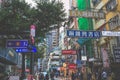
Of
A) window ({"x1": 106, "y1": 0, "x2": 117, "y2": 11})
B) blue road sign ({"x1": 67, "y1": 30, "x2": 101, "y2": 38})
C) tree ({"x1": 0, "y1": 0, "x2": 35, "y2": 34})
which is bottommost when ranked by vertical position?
blue road sign ({"x1": 67, "y1": 30, "x2": 101, "y2": 38})

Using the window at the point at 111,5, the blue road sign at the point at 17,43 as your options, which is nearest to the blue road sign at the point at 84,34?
the blue road sign at the point at 17,43

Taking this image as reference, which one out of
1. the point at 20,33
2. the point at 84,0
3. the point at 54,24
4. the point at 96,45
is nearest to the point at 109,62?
the point at 54,24

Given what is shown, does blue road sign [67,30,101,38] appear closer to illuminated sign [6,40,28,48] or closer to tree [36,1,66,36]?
illuminated sign [6,40,28,48]

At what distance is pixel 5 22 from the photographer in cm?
1894

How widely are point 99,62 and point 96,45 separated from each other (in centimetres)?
538

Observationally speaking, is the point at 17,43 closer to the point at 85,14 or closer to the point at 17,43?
the point at 17,43

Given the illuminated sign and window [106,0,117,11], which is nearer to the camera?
the illuminated sign

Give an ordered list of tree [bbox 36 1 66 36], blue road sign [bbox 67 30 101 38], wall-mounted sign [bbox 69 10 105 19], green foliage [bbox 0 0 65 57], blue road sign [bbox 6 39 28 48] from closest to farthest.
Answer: blue road sign [bbox 6 39 28 48] → blue road sign [bbox 67 30 101 38] → wall-mounted sign [bbox 69 10 105 19] → green foliage [bbox 0 0 65 57] → tree [bbox 36 1 66 36]

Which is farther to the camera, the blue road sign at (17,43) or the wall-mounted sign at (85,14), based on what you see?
the wall-mounted sign at (85,14)

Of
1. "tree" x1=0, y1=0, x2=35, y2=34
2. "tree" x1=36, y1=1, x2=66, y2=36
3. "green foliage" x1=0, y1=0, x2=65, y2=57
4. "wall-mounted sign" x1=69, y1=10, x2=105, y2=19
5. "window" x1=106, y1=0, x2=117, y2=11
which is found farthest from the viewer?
"window" x1=106, y1=0, x2=117, y2=11

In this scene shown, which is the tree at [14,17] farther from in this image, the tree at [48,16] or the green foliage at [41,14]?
the tree at [48,16]

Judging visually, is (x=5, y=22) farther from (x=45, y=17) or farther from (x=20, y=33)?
(x=45, y=17)

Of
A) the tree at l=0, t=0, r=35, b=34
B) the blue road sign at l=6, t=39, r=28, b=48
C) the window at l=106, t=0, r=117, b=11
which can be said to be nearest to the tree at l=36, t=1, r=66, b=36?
the tree at l=0, t=0, r=35, b=34

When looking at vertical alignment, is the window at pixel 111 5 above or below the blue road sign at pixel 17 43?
above
